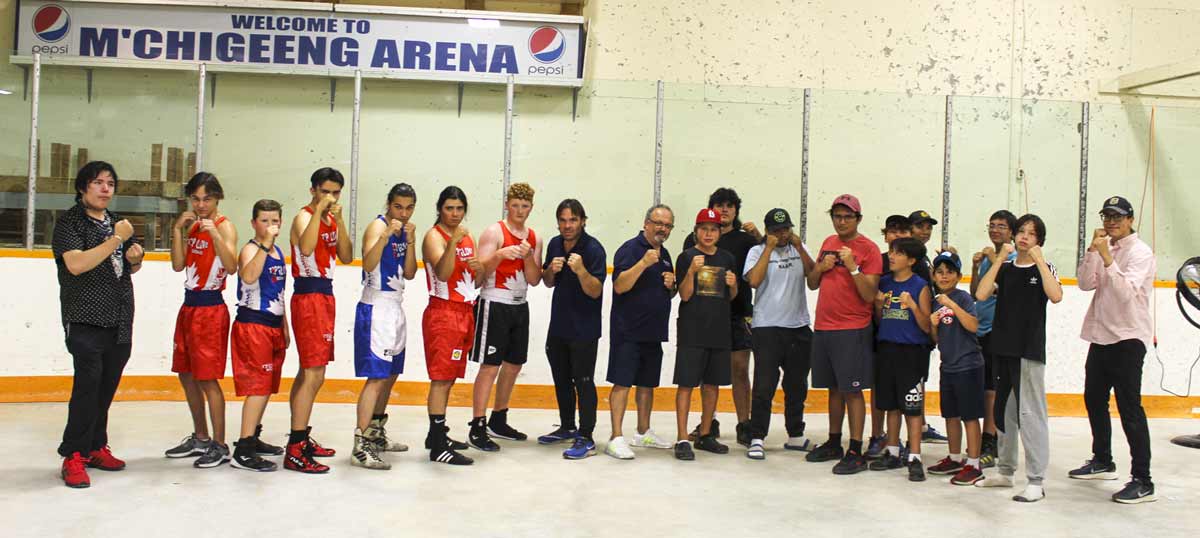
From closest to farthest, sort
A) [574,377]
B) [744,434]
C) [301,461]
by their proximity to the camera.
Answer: [301,461], [574,377], [744,434]

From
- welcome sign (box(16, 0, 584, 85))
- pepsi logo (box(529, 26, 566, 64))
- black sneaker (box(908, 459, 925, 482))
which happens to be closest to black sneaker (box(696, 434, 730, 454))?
black sneaker (box(908, 459, 925, 482))

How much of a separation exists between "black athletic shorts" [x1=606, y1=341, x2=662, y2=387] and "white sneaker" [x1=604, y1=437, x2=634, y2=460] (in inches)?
12.3

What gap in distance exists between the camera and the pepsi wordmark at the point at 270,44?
8828 millimetres

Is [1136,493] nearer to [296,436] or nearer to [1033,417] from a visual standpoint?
[1033,417]

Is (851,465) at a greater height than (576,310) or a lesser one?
lesser

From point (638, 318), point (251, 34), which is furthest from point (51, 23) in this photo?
point (638, 318)

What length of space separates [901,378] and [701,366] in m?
1.08

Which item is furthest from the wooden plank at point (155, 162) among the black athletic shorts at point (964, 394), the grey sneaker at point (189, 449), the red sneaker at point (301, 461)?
the black athletic shorts at point (964, 394)

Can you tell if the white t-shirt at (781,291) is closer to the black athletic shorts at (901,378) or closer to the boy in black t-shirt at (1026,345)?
the black athletic shorts at (901,378)

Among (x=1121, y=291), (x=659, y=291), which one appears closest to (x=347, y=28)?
(x=659, y=291)

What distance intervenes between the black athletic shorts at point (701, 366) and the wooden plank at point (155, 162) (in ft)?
14.2

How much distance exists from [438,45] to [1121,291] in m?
6.22

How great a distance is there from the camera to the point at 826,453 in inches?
218

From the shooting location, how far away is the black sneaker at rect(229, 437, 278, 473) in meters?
4.74
